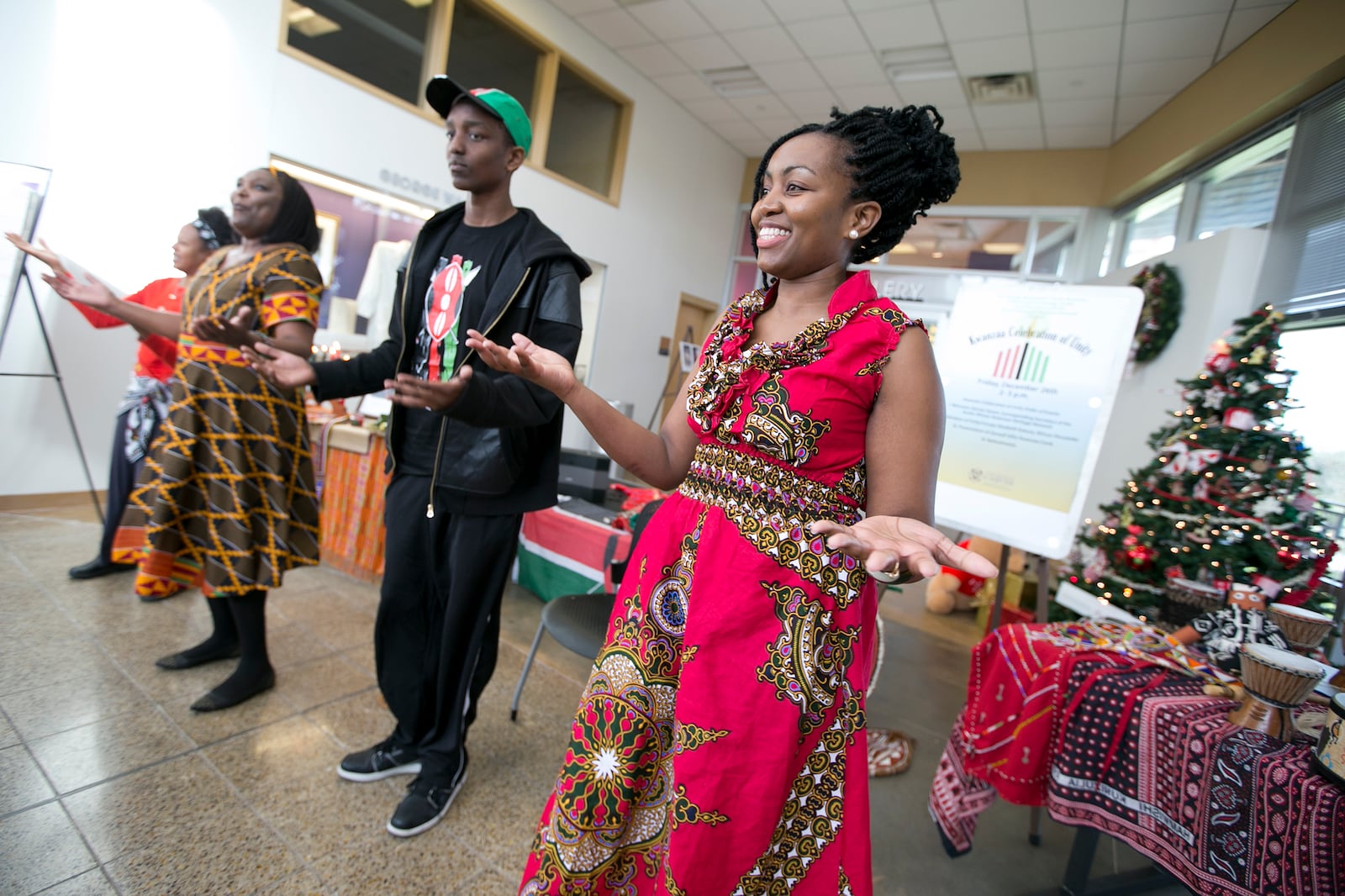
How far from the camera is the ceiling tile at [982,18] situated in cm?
495

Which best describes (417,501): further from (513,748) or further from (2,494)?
(2,494)

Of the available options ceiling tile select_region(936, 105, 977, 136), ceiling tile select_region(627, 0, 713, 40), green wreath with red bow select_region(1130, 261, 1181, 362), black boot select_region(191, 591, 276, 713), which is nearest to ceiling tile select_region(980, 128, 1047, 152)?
ceiling tile select_region(936, 105, 977, 136)

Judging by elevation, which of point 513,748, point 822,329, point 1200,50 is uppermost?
point 1200,50

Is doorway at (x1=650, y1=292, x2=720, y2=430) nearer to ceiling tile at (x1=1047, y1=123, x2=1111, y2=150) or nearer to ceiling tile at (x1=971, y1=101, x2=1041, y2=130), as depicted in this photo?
ceiling tile at (x1=971, y1=101, x2=1041, y2=130)

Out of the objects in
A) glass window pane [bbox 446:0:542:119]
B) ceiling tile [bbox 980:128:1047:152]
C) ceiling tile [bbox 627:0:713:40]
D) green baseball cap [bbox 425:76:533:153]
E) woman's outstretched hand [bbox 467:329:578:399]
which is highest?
ceiling tile [bbox 627:0:713:40]

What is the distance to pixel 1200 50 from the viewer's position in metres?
4.98

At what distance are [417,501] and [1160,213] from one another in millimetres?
7210

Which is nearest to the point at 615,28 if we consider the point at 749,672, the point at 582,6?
the point at 582,6

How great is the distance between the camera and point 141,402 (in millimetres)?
2852

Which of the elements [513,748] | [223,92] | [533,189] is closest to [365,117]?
[223,92]

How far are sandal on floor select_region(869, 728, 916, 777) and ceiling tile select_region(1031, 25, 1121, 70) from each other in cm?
554

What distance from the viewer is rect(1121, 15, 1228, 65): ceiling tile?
4680mm

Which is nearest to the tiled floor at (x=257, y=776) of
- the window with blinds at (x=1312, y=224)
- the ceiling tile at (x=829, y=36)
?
the window with blinds at (x=1312, y=224)

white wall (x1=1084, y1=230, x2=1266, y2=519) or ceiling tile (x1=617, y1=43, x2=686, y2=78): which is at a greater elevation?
ceiling tile (x1=617, y1=43, x2=686, y2=78)
